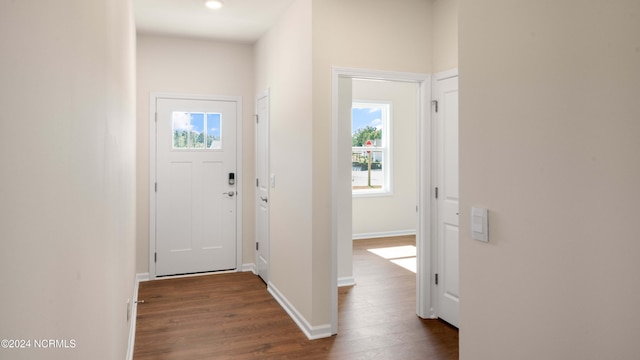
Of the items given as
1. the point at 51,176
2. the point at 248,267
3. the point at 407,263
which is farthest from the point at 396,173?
the point at 51,176

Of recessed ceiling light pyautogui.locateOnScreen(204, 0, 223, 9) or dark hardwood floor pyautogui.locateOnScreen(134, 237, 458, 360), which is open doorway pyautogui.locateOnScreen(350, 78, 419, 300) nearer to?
dark hardwood floor pyautogui.locateOnScreen(134, 237, 458, 360)

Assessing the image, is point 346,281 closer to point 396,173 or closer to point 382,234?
point 382,234

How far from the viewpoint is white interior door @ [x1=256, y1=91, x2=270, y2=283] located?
460 centimetres

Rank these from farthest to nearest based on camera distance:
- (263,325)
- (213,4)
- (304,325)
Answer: (213,4)
(263,325)
(304,325)

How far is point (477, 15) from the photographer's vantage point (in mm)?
1583

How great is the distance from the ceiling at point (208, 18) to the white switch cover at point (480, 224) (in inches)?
113

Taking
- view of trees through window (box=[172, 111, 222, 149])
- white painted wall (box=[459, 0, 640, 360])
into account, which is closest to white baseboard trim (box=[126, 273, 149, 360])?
view of trees through window (box=[172, 111, 222, 149])

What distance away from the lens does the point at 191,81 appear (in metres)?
4.97

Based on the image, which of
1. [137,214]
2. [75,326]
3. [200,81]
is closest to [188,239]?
[137,214]

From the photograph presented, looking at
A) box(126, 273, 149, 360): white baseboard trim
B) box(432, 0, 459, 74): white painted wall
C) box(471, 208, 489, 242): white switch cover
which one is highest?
box(432, 0, 459, 74): white painted wall

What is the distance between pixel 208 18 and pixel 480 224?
364cm

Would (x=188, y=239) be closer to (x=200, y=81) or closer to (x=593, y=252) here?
(x=200, y=81)

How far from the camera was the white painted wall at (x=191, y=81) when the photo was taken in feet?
15.8

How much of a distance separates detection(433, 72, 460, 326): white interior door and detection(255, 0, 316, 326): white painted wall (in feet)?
3.80
